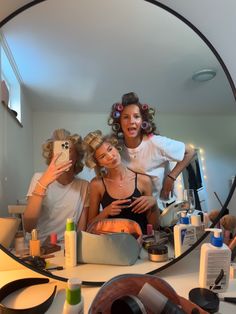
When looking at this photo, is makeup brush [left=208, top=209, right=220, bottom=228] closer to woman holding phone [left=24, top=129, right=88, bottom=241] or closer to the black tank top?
the black tank top

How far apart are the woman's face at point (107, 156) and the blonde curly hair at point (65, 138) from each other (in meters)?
0.05

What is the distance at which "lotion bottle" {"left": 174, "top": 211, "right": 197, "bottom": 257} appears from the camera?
750mm

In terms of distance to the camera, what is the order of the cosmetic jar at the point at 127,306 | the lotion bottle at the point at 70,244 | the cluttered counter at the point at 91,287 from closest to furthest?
1. the cosmetic jar at the point at 127,306
2. the cluttered counter at the point at 91,287
3. the lotion bottle at the point at 70,244

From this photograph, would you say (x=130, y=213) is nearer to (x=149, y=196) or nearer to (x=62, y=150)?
(x=149, y=196)

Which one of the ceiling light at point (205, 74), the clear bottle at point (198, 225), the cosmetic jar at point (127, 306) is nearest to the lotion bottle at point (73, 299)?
the cosmetic jar at point (127, 306)

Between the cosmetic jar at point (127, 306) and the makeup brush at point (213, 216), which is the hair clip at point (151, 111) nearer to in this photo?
the makeup brush at point (213, 216)

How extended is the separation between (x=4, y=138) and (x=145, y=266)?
54cm

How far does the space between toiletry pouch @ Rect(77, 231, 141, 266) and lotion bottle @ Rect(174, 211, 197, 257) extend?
152mm

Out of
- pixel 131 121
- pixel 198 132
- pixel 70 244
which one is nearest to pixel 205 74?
pixel 198 132

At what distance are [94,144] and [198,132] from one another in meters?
0.33

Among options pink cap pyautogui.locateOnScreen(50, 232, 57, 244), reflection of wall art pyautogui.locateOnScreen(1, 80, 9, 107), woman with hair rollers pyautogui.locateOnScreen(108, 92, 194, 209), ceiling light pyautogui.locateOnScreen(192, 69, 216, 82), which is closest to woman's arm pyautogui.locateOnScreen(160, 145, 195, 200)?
woman with hair rollers pyautogui.locateOnScreen(108, 92, 194, 209)

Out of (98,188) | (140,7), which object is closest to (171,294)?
(98,188)

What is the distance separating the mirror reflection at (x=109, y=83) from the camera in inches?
28.3

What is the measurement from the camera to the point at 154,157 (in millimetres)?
748
